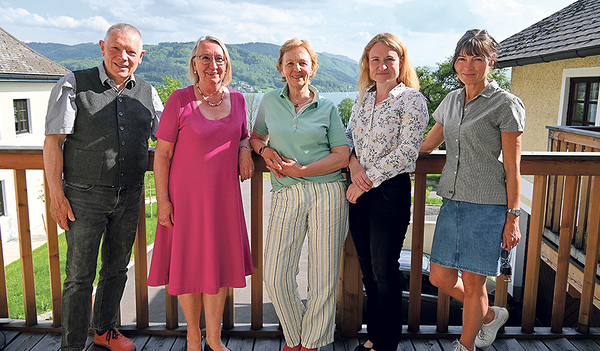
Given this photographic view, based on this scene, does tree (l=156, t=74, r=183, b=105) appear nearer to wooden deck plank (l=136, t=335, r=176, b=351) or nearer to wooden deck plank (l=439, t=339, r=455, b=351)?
wooden deck plank (l=136, t=335, r=176, b=351)

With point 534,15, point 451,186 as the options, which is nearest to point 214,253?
point 451,186

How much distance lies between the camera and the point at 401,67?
1871mm

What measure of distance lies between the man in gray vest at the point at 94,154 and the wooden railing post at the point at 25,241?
440 millimetres

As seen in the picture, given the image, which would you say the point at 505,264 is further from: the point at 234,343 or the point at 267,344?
the point at 234,343

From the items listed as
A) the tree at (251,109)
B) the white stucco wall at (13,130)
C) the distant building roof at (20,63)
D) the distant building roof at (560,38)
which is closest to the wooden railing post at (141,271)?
the tree at (251,109)

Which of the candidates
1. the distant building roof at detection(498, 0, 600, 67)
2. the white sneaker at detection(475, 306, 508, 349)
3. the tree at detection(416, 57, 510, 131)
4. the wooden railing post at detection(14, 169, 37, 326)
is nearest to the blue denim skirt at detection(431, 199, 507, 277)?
the white sneaker at detection(475, 306, 508, 349)

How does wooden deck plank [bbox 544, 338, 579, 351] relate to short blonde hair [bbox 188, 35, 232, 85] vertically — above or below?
below

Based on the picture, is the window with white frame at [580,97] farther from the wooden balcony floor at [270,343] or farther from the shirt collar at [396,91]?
the shirt collar at [396,91]

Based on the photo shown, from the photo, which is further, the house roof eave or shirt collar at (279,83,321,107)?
the house roof eave

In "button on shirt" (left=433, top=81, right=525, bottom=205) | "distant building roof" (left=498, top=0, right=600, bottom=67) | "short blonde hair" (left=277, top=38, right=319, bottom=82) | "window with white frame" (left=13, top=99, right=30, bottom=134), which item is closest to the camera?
"button on shirt" (left=433, top=81, right=525, bottom=205)

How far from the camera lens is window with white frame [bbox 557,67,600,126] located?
7555 mm

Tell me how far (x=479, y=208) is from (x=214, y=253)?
1165mm

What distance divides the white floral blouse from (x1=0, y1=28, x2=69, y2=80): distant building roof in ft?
62.8

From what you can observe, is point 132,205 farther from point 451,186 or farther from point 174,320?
point 451,186
